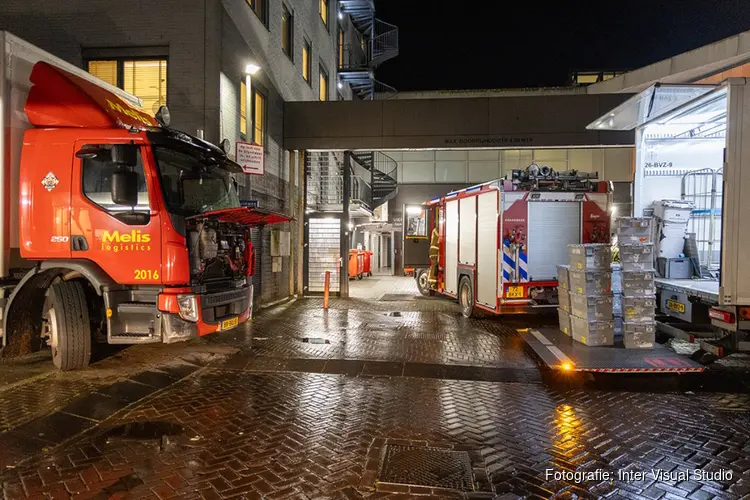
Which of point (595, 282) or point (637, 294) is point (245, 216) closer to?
point (595, 282)

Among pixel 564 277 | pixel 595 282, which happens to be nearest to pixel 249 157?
pixel 564 277

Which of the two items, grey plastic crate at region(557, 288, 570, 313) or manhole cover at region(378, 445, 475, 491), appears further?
grey plastic crate at region(557, 288, 570, 313)

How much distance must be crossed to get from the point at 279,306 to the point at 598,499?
11267 millimetres

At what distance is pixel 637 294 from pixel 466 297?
17.1ft

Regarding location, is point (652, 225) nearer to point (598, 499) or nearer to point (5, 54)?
point (598, 499)

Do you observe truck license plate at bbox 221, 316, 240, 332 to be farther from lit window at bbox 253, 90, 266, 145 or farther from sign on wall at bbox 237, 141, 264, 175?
lit window at bbox 253, 90, 266, 145

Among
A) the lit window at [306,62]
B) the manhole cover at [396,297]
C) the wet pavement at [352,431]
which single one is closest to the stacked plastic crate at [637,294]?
the wet pavement at [352,431]

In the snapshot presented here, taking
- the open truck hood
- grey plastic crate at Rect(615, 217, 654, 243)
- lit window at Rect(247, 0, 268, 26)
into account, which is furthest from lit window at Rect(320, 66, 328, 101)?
grey plastic crate at Rect(615, 217, 654, 243)

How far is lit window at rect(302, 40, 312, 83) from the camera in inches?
712

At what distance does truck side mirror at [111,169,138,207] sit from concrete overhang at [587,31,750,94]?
19769mm

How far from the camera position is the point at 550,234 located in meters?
10.0

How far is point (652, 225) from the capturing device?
7469 millimetres

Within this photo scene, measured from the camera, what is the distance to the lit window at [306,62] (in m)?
18.1

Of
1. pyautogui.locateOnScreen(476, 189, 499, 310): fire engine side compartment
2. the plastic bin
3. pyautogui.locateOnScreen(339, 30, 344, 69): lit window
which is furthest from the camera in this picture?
pyautogui.locateOnScreen(339, 30, 344, 69): lit window
